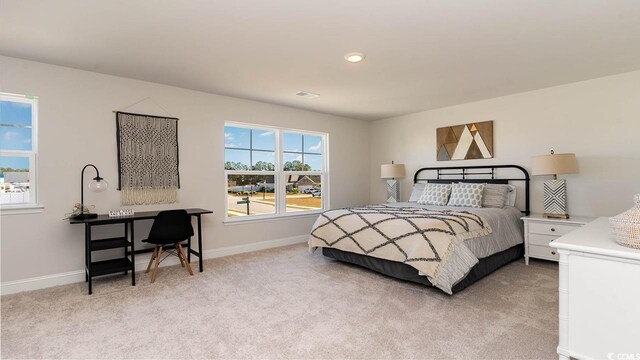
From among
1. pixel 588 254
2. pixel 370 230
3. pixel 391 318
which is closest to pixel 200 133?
pixel 370 230

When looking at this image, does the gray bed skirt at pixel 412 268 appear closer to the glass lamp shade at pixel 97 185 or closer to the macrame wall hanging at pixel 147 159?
the macrame wall hanging at pixel 147 159

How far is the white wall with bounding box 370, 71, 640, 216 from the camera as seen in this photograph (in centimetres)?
369

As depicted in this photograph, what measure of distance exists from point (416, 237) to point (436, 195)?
195 cm

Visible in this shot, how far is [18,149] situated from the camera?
3.22m

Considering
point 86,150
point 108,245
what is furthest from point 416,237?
point 86,150

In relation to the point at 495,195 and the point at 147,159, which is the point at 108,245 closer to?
the point at 147,159

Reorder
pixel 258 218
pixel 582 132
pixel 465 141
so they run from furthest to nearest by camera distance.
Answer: pixel 465 141 < pixel 258 218 < pixel 582 132

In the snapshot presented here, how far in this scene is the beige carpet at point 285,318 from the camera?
6.72 ft

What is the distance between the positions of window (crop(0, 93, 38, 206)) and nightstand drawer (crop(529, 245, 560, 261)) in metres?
5.66

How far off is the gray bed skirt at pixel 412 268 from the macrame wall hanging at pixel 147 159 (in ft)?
7.32

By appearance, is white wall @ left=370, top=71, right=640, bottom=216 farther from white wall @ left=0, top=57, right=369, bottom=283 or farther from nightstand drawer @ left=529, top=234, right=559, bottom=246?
white wall @ left=0, top=57, right=369, bottom=283

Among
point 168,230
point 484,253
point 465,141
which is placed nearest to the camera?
point 484,253

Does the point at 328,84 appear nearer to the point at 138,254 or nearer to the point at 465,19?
the point at 465,19

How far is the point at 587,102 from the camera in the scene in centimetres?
393
